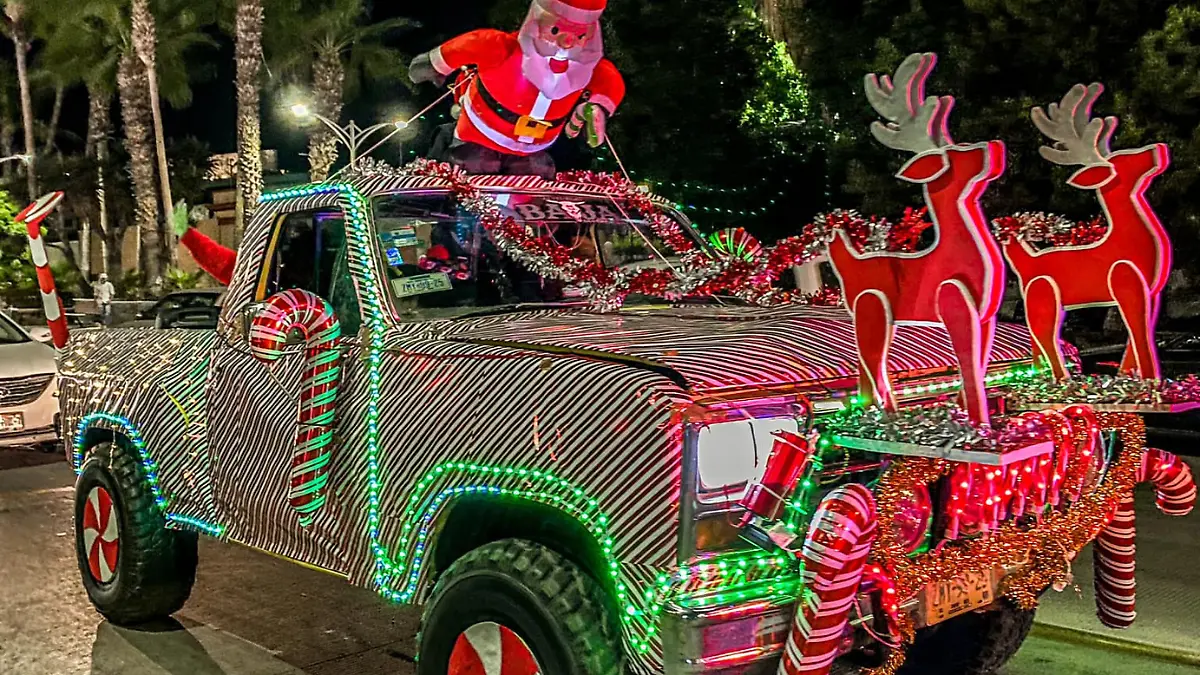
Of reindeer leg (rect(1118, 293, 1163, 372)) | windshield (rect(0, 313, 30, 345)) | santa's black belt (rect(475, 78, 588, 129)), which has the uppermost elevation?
santa's black belt (rect(475, 78, 588, 129))

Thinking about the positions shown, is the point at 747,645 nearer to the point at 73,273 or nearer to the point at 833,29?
the point at 833,29

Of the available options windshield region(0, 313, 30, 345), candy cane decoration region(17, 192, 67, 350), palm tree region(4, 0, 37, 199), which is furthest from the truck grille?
palm tree region(4, 0, 37, 199)

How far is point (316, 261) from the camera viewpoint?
4766 mm

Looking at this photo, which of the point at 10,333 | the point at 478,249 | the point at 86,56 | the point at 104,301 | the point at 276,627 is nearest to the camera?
the point at 478,249

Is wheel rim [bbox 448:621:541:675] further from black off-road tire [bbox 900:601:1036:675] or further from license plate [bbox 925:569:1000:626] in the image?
black off-road tire [bbox 900:601:1036:675]

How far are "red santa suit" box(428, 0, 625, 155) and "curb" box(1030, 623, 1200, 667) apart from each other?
347 centimetres

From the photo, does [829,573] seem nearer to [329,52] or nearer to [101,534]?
[101,534]

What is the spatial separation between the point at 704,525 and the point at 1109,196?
1895 mm

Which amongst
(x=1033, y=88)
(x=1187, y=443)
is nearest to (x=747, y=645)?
(x=1187, y=443)

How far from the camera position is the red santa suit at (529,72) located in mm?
5590

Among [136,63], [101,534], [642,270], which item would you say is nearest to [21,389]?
[101,534]

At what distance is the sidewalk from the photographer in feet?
17.9

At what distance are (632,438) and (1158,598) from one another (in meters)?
4.23

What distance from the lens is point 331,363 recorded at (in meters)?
4.17
